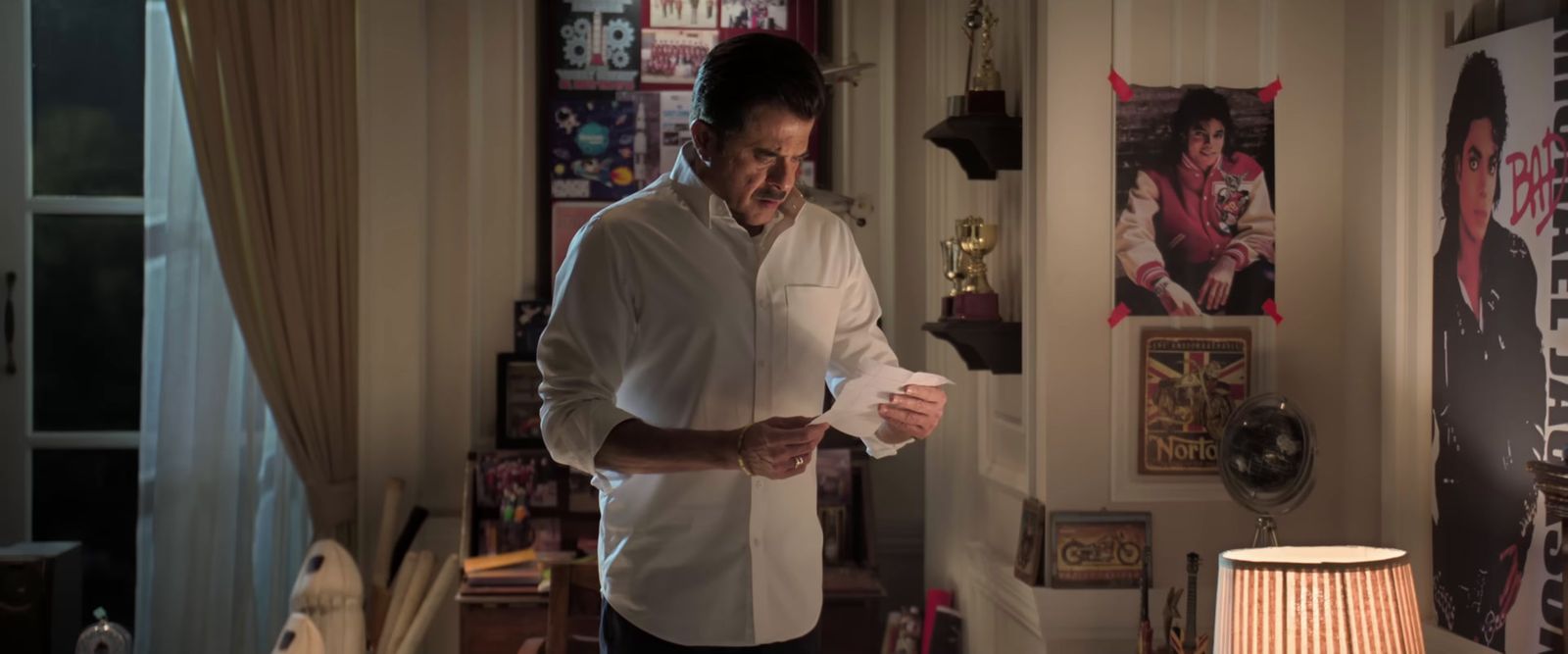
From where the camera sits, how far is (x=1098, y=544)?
3.30m

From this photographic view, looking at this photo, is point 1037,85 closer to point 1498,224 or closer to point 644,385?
point 1498,224

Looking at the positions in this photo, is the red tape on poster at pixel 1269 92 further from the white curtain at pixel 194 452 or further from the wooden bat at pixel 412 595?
the white curtain at pixel 194 452

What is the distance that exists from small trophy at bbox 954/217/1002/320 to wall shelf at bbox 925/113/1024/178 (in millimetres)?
161

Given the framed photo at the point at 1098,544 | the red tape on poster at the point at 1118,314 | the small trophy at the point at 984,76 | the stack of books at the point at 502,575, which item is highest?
the small trophy at the point at 984,76

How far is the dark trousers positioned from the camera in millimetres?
1866

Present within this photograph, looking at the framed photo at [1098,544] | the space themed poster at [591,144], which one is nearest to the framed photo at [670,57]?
the space themed poster at [591,144]

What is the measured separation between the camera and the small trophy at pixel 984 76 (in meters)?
3.51

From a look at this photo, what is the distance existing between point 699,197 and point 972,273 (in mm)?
1802

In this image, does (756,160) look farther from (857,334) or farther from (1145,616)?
(1145,616)

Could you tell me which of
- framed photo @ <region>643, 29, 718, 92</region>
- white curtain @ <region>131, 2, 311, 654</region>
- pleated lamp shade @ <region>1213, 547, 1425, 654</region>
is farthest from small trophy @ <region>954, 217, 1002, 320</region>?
white curtain @ <region>131, 2, 311, 654</region>

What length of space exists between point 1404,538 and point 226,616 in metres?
3.62

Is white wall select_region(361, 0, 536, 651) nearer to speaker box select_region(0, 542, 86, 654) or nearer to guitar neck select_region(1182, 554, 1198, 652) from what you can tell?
speaker box select_region(0, 542, 86, 654)

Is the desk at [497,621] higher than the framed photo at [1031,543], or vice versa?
the framed photo at [1031,543]

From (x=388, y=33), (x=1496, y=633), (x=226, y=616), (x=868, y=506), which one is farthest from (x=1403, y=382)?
(x=226, y=616)
